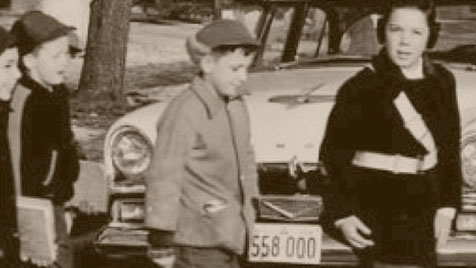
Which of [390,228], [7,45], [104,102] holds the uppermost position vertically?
[7,45]

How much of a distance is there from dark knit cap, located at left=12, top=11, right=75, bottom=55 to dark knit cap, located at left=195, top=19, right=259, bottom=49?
74cm

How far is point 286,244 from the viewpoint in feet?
21.8

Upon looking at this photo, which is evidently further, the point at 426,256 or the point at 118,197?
the point at 118,197

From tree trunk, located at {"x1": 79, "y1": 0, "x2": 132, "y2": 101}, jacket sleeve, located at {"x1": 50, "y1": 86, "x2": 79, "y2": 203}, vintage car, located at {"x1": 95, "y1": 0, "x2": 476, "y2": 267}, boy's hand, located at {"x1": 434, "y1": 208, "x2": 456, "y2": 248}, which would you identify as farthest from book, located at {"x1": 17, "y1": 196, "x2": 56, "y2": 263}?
tree trunk, located at {"x1": 79, "y1": 0, "x2": 132, "y2": 101}

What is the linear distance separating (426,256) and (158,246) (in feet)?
3.53

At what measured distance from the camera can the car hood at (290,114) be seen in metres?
6.99

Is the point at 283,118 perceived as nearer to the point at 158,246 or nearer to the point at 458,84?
the point at 458,84

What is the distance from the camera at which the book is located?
18.2 ft

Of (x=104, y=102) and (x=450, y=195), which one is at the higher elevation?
(x=450, y=195)

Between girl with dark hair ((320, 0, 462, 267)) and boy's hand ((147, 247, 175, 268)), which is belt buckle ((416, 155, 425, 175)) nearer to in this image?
girl with dark hair ((320, 0, 462, 267))

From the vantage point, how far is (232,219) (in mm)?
5250

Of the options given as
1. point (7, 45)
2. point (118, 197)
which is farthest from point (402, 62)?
point (118, 197)

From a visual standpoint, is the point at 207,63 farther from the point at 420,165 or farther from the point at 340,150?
the point at 420,165

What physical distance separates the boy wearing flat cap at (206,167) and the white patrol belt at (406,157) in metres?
0.54
